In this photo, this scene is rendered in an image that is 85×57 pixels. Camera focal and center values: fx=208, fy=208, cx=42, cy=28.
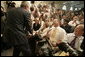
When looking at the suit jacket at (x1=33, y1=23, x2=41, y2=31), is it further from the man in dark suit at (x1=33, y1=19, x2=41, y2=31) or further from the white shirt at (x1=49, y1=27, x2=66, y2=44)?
the white shirt at (x1=49, y1=27, x2=66, y2=44)

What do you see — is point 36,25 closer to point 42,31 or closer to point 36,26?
point 36,26

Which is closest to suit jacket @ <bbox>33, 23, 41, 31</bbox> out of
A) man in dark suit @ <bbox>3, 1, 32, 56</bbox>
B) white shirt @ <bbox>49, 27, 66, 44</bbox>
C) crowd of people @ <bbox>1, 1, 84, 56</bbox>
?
crowd of people @ <bbox>1, 1, 84, 56</bbox>

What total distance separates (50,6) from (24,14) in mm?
1459

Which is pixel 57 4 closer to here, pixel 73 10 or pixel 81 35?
pixel 73 10

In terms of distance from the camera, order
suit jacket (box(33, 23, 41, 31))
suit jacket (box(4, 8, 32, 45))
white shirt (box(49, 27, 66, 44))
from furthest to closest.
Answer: suit jacket (box(33, 23, 41, 31)) < white shirt (box(49, 27, 66, 44)) < suit jacket (box(4, 8, 32, 45))

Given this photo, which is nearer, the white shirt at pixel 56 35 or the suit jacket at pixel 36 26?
the white shirt at pixel 56 35

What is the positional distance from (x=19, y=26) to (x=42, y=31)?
1.25m

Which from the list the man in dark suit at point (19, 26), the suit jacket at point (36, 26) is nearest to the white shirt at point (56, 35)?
the suit jacket at point (36, 26)

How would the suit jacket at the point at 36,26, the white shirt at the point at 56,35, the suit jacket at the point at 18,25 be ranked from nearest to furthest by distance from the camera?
the suit jacket at the point at 18,25 < the white shirt at the point at 56,35 < the suit jacket at the point at 36,26

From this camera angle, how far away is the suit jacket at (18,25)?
317 centimetres

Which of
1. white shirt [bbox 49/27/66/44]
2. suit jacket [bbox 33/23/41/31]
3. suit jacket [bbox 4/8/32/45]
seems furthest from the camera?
suit jacket [bbox 33/23/41/31]

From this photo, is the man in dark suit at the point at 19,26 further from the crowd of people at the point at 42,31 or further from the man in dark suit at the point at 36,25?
the man in dark suit at the point at 36,25

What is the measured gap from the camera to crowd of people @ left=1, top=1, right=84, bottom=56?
321cm

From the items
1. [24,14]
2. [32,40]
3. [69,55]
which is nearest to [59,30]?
[32,40]
